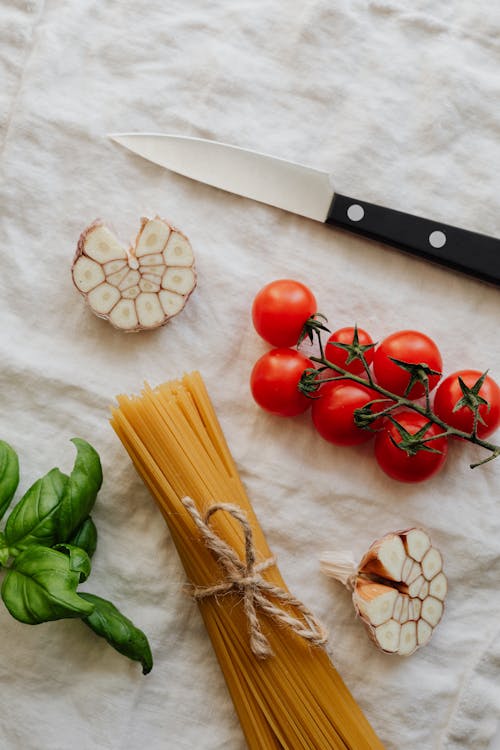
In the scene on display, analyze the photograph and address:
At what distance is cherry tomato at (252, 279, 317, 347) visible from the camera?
116cm

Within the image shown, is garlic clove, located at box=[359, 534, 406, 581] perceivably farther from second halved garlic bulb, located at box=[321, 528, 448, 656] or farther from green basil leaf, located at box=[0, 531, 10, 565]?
green basil leaf, located at box=[0, 531, 10, 565]

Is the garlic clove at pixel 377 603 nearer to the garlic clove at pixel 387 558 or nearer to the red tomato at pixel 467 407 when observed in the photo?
the garlic clove at pixel 387 558

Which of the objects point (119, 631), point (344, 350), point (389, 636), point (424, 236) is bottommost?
point (119, 631)

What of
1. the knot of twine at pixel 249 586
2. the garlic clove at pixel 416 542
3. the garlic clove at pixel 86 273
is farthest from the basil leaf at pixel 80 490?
the garlic clove at pixel 416 542

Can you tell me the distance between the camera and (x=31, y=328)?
127 centimetres

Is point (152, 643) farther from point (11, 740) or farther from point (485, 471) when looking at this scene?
point (485, 471)

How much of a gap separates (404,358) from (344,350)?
89 mm

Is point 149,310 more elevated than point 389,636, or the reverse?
point 149,310

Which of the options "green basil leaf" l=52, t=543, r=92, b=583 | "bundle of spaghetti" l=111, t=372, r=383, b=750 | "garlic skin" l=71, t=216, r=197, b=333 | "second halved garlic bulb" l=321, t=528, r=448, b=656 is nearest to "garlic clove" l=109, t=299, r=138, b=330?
"garlic skin" l=71, t=216, r=197, b=333

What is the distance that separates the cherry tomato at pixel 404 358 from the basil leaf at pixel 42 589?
1.72 ft

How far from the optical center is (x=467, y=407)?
3.73ft

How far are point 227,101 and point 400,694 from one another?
0.98 m

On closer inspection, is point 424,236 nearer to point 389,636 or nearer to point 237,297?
point 237,297

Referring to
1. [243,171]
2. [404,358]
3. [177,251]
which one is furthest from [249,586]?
[243,171]
